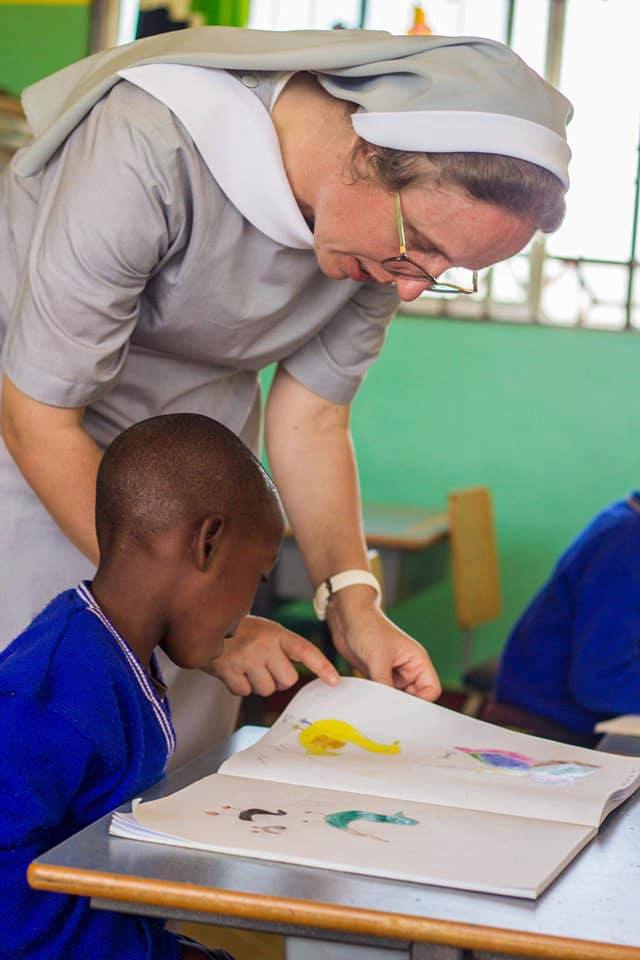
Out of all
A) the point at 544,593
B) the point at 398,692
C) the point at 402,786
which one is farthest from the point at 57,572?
the point at 544,593

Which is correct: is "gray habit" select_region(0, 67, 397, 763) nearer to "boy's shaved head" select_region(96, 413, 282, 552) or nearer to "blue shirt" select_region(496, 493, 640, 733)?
"boy's shaved head" select_region(96, 413, 282, 552)

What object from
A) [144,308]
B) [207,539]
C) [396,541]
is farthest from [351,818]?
[396,541]

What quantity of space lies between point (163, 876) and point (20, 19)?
5007mm

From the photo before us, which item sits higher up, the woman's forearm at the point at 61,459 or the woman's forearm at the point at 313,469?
the woman's forearm at the point at 61,459

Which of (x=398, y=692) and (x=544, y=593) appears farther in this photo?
(x=544, y=593)

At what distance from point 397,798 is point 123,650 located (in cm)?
32

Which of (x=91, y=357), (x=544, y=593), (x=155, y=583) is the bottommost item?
(x=544, y=593)

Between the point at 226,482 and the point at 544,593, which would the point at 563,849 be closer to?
the point at 226,482

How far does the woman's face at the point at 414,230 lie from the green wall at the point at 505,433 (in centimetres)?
357

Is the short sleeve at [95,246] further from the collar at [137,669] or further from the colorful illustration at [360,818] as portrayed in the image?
the colorful illustration at [360,818]

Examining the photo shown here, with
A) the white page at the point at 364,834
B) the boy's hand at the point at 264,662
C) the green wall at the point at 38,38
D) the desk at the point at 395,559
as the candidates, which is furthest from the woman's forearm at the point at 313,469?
the green wall at the point at 38,38

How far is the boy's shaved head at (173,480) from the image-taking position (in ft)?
4.75

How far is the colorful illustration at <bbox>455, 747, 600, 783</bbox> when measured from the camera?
1.45 metres

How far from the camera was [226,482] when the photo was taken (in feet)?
4.79
